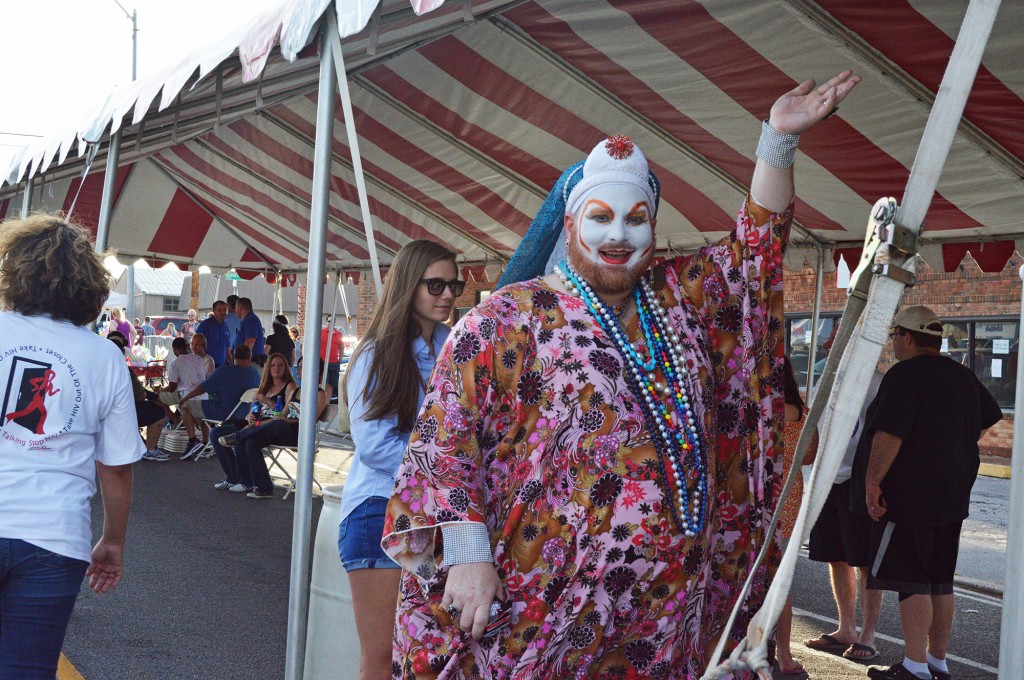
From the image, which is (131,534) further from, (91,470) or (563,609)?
(563,609)

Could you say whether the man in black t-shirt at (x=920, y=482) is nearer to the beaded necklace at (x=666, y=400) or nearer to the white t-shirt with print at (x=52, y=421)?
the beaded necklace at (x=666, y=400)

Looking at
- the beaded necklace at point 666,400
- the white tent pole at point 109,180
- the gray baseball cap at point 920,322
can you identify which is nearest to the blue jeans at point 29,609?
the beaded necklace at point 666,400

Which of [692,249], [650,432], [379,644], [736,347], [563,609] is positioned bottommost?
[379,644]

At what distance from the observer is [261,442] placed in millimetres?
8938

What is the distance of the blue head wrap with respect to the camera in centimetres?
211

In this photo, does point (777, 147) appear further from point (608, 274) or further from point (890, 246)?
point (890, 246)

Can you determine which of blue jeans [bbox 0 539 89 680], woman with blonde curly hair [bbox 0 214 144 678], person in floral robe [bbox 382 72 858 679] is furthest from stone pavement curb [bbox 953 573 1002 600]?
blue jeans [bbox 0 539 89 680]

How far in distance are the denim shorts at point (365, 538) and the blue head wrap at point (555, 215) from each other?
97 centimetres

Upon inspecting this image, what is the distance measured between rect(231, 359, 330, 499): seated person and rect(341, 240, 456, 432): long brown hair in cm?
579

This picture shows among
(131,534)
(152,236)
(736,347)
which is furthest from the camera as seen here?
(152,236)

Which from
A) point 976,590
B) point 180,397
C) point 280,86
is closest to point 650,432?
point 280,86

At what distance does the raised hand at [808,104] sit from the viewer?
1.87 metres

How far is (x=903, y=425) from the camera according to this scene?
14.4 feet

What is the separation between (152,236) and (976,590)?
26.7ft
